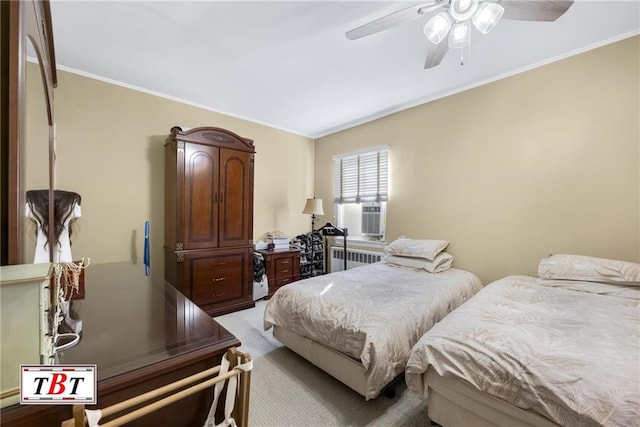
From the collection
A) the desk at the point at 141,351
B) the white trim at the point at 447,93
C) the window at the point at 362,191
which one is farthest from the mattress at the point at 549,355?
the window at the point at 362,191

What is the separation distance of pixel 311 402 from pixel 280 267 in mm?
2202

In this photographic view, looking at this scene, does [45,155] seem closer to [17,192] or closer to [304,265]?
[17,192]

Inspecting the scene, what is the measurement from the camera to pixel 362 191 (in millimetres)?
4043

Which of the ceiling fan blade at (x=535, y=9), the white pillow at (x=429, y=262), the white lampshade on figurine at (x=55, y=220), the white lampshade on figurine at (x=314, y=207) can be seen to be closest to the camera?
the white lampshade on figurine at (x=55, y=220)

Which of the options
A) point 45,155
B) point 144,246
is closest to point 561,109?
point 45,155

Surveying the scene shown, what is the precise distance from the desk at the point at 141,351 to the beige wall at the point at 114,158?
1961 millimetres

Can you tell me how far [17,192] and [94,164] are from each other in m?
2.69

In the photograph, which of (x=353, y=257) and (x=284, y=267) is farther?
(x=353, y=257)

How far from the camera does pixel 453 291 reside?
2295 millimetres

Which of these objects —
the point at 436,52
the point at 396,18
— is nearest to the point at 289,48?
the point at 396,18

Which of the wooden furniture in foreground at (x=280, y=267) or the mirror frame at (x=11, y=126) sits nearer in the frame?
the mirror frame at (x=11, y=126)

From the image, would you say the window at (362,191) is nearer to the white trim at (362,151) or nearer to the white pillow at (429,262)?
the white trim at (362,151)

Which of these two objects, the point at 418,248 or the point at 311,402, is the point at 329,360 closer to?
the point at 311,402

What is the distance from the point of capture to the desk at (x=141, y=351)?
671mm
